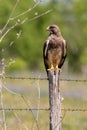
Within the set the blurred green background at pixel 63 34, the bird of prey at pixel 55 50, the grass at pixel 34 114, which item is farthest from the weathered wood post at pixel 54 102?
the blurred green background at pixel 63 34

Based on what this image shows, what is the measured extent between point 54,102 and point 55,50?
1.92 meters

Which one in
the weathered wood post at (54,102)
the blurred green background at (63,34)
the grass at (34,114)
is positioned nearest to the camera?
the weathered wood post at (54,102)

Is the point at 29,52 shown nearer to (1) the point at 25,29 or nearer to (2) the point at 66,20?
(1) the point at 25,29

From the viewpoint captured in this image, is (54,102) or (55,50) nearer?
(54,102)

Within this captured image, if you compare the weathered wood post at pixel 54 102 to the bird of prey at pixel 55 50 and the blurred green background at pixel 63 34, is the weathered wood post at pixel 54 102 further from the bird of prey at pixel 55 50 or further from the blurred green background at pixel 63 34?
the blurred green background at pixel 63 34

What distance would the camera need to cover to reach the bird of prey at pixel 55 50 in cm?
963

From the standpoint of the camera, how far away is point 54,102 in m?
7.95

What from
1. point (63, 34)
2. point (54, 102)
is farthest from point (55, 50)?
point (63, 34)

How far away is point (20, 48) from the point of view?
5016 centimetres

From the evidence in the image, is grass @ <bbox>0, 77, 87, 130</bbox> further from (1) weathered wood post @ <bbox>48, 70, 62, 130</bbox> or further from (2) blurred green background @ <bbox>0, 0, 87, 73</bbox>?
(2) blurred green background @ <bbox>0, 0, 87, 73</bbox>

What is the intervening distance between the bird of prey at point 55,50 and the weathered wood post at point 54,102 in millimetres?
1609

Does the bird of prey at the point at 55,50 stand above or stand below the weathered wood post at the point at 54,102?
above

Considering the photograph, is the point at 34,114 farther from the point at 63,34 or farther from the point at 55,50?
the point at 63,34

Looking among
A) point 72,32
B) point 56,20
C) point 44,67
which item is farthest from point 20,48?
point 44,67
